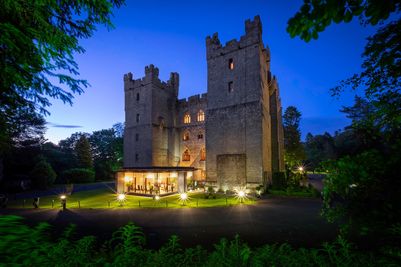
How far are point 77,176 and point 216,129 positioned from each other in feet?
113

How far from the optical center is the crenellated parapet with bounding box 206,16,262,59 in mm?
24578

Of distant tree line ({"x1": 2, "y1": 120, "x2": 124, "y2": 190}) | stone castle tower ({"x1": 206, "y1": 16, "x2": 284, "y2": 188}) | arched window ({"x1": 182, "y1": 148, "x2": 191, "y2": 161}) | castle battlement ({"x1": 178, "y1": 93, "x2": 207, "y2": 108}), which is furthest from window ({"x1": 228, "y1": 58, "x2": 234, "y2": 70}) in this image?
distant tree line ({"x1": 2, "y1": 120, "x2": 124, "y2": 190})

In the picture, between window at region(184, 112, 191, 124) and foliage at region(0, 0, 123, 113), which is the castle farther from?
foliage at region(0, 0, 123, 113)

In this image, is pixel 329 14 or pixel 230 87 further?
pixel 230 87

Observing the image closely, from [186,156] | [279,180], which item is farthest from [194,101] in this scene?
[279,180]

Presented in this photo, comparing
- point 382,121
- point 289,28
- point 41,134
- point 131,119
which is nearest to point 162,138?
point 131,119

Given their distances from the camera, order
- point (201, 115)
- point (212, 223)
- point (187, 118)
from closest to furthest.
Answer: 1. point (212, 223)
2. point (201, 115)
3. point (187, 118)

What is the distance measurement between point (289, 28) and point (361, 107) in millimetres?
54519

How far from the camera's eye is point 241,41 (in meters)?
25.8

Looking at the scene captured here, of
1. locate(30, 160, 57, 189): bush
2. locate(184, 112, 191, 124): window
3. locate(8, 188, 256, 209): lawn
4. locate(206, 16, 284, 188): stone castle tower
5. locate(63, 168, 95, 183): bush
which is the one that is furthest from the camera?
locate(63, 168, 95, 183): bush

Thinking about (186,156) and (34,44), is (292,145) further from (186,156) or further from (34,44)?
(34,44)

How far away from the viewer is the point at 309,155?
66.7 meters

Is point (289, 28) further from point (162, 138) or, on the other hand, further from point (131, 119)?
point (131, 119)

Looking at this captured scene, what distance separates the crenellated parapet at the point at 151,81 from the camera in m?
34.5
